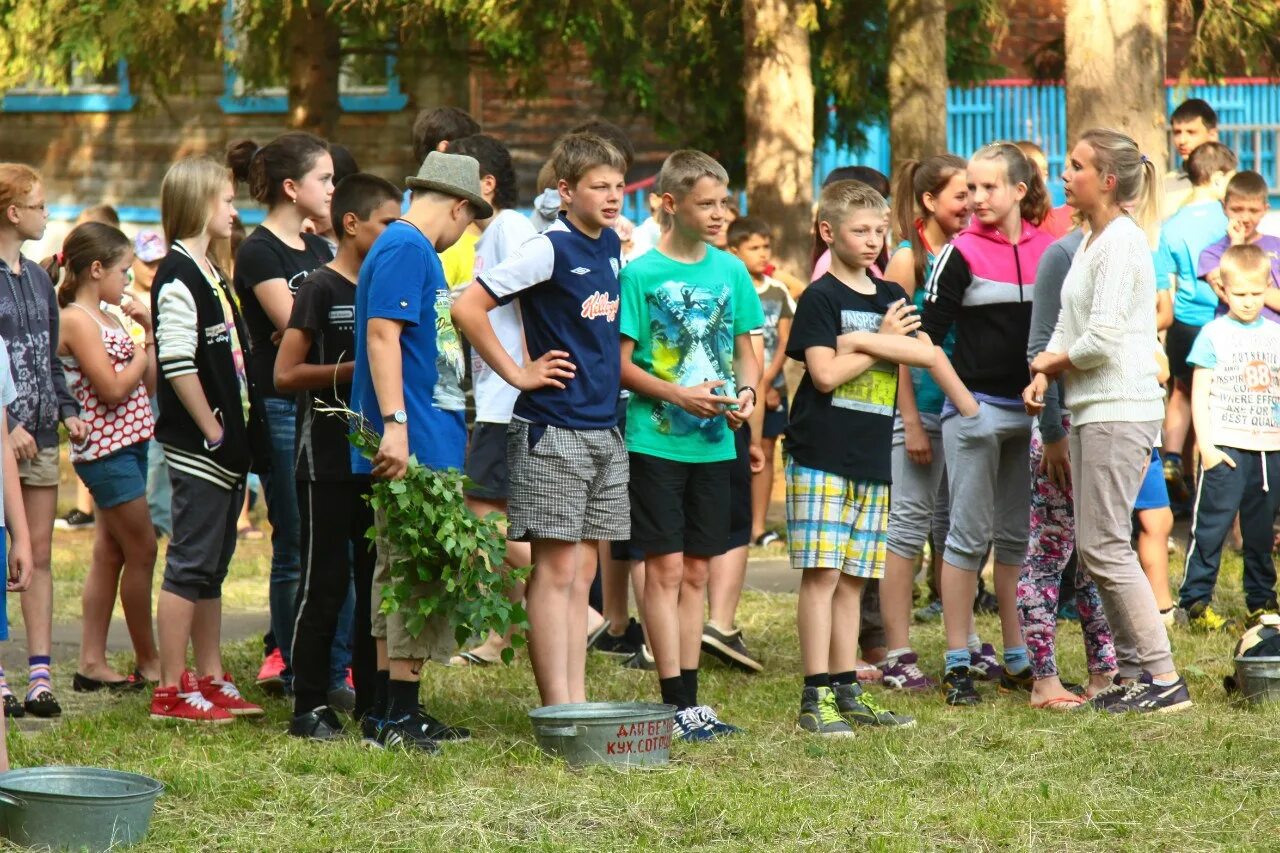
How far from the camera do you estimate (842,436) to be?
6012 mm

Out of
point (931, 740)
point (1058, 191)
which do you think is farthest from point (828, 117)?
point (931, 740)

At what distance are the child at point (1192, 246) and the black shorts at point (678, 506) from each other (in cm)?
494

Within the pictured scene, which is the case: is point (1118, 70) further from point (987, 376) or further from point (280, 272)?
point (280, 272)

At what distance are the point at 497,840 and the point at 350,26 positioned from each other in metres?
14.0

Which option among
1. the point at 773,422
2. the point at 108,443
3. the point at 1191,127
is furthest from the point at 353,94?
the point at 108,443

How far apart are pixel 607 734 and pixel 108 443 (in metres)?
2.81

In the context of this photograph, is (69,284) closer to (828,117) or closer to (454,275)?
(454,275)

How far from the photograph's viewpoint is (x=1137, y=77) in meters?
9.73

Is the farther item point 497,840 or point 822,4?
point 822,4

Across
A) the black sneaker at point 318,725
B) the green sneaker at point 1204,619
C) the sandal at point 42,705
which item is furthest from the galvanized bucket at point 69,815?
the green sneaker at point 1204,619

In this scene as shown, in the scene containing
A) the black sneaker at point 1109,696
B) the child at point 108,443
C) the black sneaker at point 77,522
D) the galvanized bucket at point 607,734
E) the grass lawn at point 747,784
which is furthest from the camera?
the black sneaker at point 77,522

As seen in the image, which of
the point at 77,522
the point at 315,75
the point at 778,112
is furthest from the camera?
the point at 315,75

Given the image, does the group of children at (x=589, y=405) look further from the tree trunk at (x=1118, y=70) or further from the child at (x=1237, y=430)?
the tree trunk at (x=1118, y=70)

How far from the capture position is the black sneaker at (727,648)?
724 cm
